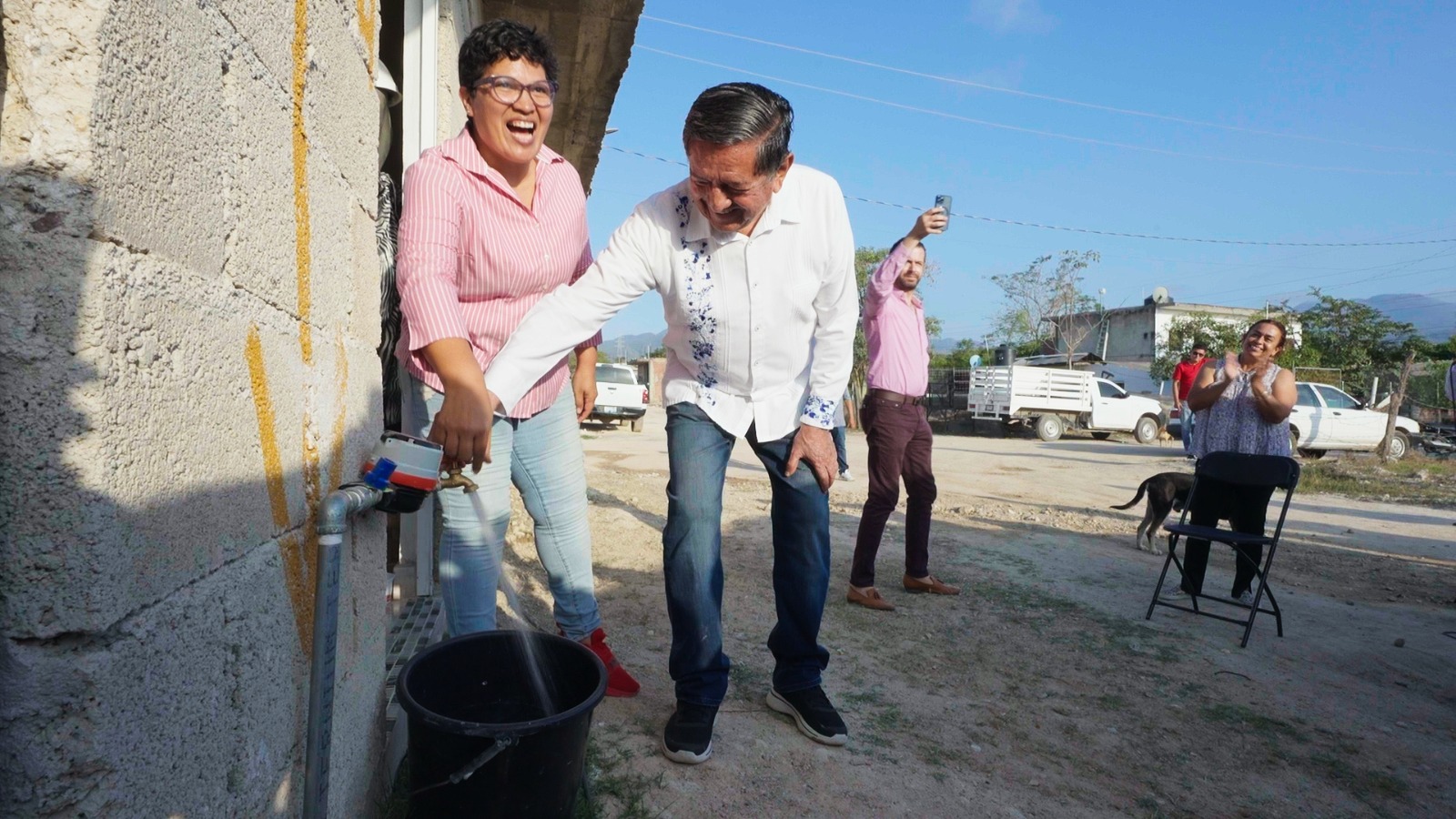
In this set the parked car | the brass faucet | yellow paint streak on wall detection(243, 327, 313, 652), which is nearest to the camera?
yellow paint streak on wall detection(243, 327, 313, 652)

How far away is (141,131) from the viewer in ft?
2.89

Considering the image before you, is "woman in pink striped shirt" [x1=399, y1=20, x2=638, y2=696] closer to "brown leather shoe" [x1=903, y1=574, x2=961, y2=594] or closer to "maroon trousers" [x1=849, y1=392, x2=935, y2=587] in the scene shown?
"maroon trousers" [x1=849, y1=392, x2=935, y2=587]

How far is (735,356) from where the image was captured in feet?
7.90

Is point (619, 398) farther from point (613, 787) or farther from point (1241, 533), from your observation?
point (613, 787)

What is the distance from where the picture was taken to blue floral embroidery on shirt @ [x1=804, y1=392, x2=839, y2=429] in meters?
2.48

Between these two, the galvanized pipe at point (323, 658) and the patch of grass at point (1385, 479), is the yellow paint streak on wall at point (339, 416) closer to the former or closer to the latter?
the galvanized pipe at point (323, 658)

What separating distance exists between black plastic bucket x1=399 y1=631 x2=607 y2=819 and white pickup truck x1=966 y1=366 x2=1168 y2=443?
1974 centimetres

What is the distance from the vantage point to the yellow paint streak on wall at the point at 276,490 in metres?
1.20

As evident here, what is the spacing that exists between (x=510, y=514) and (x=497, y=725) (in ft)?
2.70

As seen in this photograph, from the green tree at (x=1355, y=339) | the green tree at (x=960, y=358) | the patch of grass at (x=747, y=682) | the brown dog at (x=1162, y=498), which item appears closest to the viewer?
the patch of grass at (x=747, y=682)

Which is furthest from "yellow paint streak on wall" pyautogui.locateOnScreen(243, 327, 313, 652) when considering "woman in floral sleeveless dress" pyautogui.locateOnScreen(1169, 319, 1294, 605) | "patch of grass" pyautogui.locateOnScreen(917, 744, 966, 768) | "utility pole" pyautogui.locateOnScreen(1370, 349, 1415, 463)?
"utility pole" pyautogui.locateOnScreen(1370, 349, 1415, 463)

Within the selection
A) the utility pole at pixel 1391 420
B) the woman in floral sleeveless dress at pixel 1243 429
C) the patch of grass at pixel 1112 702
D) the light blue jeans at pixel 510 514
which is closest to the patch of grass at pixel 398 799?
the light blue jeans at pixel 510 514

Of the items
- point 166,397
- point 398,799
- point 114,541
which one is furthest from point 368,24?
point 398,799

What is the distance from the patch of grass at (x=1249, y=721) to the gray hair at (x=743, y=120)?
2.58 metres
